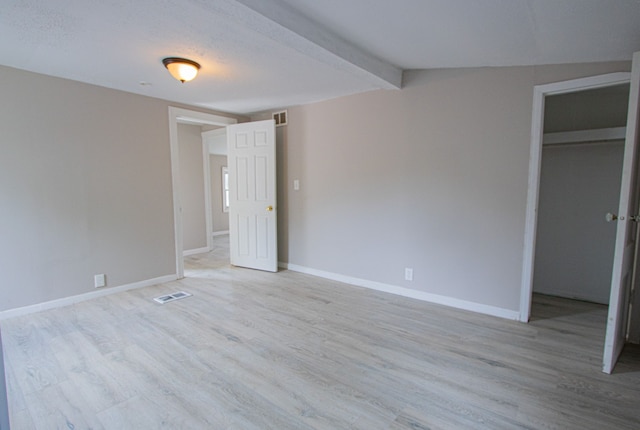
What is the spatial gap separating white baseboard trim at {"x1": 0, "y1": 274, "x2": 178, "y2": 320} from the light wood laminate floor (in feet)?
0.40

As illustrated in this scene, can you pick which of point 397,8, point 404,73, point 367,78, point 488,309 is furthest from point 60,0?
point 488,309

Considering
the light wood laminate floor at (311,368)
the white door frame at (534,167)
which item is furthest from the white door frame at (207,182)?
the white door frame at (534,167)

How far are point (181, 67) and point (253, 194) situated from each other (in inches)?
89.0

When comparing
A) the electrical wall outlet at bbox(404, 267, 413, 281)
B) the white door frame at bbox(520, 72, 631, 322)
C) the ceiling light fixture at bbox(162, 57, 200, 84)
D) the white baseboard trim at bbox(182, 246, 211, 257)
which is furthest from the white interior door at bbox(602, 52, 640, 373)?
the white baseboard trim at bbox(182, 246, 211, 257)

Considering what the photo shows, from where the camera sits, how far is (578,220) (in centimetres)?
354

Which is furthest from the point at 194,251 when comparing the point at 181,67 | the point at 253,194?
the point at 181,67

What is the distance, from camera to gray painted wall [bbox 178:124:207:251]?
5902mm

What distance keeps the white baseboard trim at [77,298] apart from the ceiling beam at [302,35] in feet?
11.1

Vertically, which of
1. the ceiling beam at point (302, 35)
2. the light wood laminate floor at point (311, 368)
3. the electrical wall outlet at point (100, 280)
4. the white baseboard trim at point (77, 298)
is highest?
the ceiling beam at point (302, 35)

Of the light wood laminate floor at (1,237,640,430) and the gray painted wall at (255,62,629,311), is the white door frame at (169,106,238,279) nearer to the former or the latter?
the light wood laminate floor at (1,237,640,430)

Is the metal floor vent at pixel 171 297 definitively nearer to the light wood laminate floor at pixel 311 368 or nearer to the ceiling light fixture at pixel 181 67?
the light wood laminate floor at pixel 311 368

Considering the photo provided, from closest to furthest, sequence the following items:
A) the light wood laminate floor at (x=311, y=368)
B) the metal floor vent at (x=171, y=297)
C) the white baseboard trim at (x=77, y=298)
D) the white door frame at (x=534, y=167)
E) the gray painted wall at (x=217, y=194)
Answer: the light wood laminate floor at (x=311, y=368) → the white door frame at (x=534, y=167) → the white baseboard trim at (x=77, y=298) → the metal floor vent at (x=171, y=297) → the gray painted wall at (x=217, y=194)

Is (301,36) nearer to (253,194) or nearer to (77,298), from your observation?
(253,194)

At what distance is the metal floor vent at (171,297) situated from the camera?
3517 millimetres
